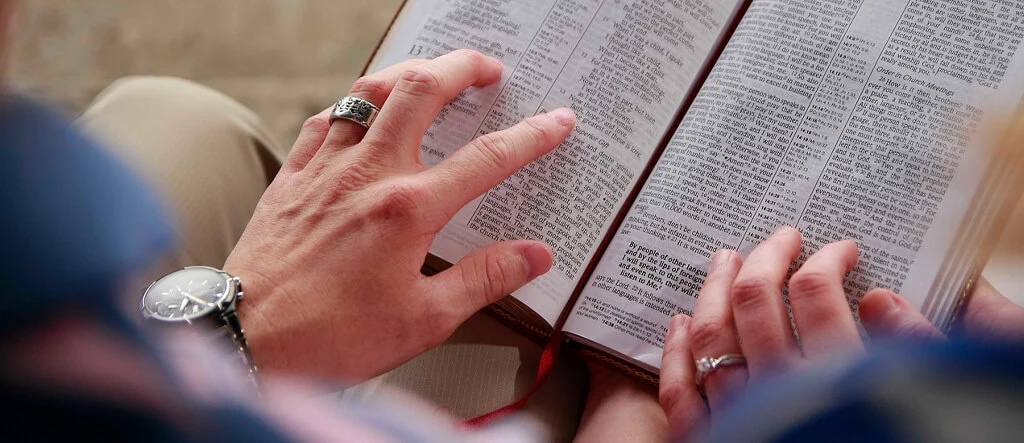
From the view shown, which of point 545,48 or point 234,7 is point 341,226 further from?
point 234,7

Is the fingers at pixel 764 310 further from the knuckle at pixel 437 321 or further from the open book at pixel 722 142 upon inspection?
the knuckle at pixel 437 321

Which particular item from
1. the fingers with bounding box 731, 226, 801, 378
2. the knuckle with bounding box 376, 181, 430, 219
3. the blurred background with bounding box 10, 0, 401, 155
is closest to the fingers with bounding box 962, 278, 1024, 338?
the fingers with bounding box 731, 226, 801, 378

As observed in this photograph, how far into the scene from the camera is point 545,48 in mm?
639

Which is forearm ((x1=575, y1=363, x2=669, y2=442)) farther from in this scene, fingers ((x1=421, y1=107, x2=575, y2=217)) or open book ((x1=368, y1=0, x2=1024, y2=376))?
fingers ((x1=421, y1=107, x2=575, y2=217))

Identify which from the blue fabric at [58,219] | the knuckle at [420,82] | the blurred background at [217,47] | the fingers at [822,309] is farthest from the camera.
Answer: the blurred background at [217,47]

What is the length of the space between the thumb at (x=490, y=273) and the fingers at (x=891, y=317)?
0.21 m

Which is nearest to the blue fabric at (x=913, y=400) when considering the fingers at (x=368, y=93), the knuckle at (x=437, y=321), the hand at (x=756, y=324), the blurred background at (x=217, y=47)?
the hand at (x=756, y=324)

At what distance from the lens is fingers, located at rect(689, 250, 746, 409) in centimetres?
49

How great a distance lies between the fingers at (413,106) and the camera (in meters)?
0.56

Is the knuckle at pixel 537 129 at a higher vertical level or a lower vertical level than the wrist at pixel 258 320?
higher

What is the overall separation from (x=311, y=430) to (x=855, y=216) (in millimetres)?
443

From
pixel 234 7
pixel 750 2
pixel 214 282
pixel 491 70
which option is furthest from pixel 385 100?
pixel 234 7

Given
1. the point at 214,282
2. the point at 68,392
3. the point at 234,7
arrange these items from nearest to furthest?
the point at 68,392, the point at 214,282, the point at 234,7

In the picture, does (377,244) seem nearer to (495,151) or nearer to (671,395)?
(495,151)
